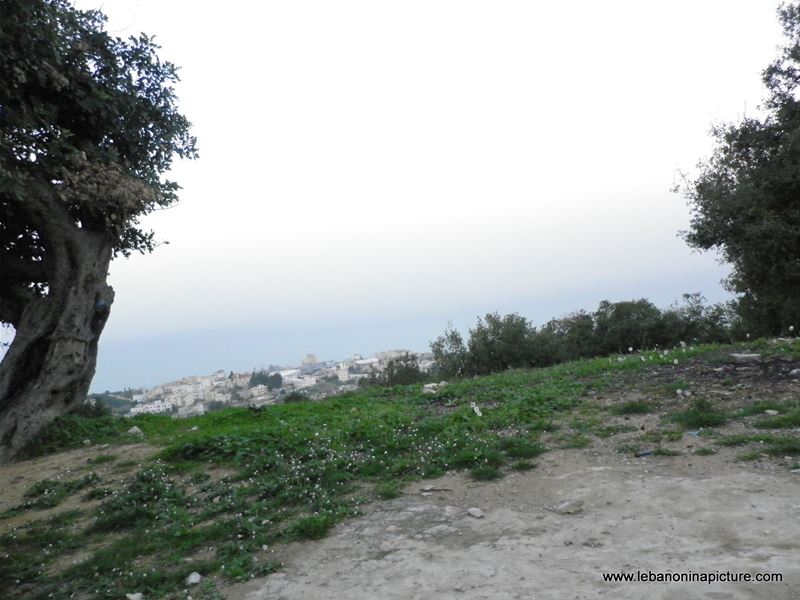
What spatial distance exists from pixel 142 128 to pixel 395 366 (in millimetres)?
12440

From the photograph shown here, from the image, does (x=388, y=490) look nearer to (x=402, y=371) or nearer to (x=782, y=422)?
(x=782, y=422)

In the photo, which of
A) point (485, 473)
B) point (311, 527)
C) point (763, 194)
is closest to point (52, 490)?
point (311, 527)

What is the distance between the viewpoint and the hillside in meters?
3.82

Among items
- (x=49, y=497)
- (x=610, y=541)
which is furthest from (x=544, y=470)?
(x=49, y=497)

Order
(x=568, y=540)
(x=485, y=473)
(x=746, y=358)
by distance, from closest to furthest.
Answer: (x=568, y=540) → (x=485, y=473) → (x=746, y=358)

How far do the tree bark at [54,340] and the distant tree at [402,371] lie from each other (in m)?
11.4

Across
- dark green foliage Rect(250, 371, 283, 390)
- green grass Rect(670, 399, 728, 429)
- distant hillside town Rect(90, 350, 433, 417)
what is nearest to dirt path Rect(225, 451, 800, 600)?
green grass Rect(670, 399, 728, 429)

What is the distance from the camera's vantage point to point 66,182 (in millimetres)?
8438

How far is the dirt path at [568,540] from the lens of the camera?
3.47 meters

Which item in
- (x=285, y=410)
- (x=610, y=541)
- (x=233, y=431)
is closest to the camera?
(x=610, y=541)

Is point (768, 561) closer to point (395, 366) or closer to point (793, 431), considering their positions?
point (793, 431)

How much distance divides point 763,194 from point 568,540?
7670 millimetres

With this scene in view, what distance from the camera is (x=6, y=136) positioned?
7.37 metres

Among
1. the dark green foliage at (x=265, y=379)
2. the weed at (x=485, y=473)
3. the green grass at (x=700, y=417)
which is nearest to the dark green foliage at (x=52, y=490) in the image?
the weed at (x=485, y=473)
